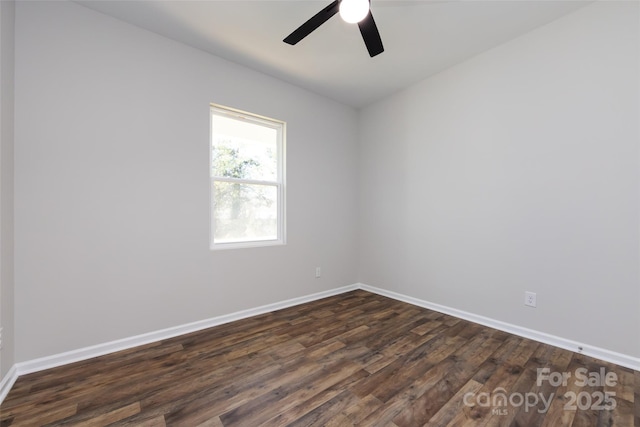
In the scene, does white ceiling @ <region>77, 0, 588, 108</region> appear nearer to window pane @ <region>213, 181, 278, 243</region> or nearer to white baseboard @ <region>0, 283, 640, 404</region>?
window pane @ <region>213, 181, 278, 243</region>

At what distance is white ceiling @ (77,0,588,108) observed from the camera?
2.07 meters

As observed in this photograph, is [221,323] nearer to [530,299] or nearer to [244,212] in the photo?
[244,212]

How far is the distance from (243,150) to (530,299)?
127 inches

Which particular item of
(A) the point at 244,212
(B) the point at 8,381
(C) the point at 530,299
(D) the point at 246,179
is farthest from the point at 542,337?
(B) the point at 8,381

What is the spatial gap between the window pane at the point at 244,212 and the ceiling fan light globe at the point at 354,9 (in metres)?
1.93

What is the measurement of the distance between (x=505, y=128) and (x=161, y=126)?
324 centimetres

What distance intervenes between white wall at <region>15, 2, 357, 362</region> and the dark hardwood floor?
14.7 inches

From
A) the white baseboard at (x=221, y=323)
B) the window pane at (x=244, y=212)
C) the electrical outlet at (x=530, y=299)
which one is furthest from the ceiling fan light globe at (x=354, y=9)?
the white baseboard at (x=221, y=323)

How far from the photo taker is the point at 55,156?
196 cm

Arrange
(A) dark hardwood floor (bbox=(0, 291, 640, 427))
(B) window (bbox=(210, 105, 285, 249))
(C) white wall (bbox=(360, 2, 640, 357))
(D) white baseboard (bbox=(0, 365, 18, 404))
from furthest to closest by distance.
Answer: (B) window (bbox=(210, 105, 285, 249))
(C) white wall (bbox=(360, 2, 640, 357))
(D) white baseboard (bbox=(0, 365, 18, 404))
(A) dark hardwood floor (bbox=(0, 291, 640, 427))

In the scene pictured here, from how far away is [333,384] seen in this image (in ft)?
5.74

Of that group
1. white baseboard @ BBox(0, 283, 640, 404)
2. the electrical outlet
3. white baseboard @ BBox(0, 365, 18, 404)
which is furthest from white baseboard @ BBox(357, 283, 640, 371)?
white baseboard @ BBox(0, 365, 18, 404)

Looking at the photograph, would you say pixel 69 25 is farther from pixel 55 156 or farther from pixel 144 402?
pixel 144 402

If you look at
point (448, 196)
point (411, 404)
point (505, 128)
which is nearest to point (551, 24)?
point (505, 128)
